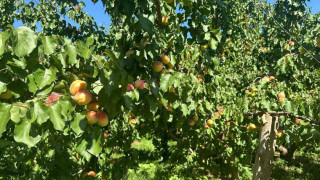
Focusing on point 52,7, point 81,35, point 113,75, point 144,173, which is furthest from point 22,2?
point 113,75

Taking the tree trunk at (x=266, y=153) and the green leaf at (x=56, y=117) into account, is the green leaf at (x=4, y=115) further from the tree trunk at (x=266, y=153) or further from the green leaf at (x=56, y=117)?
the tree trunk at (x=266, y=153)

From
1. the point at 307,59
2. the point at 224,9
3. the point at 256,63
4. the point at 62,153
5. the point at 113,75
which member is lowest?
the point at 62,153

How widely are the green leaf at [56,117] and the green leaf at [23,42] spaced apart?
21cm

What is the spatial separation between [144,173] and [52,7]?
373 centimetres

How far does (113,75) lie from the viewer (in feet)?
3.45

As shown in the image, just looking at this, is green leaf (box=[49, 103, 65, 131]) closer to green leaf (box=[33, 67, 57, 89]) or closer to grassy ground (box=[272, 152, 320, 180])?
green leaf (box=[33, 67, 57, 89])

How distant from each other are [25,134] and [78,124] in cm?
19

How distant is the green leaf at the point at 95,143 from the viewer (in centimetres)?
105

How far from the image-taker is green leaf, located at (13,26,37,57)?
0.92 metres

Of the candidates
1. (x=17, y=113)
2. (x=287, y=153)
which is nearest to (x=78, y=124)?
(x=17, y=113)

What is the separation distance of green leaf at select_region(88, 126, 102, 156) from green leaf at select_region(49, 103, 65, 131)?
7.6 inches

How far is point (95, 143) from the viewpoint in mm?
1059

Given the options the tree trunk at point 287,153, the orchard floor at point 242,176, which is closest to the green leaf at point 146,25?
the orchard floor at point 242,176

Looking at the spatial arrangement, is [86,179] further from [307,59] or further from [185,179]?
[185,179]
